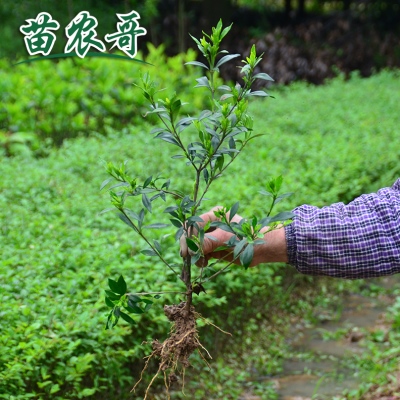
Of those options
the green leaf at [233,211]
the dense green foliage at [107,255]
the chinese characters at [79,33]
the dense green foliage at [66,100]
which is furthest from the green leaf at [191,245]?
the dense green foliage at [66,100]

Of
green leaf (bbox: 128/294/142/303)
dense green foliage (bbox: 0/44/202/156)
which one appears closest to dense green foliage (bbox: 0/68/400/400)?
green leaf (bbox: 128/294/142/303)

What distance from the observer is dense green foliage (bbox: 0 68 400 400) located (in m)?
2.46

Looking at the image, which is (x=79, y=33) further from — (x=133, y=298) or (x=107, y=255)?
(x=133, y=298)

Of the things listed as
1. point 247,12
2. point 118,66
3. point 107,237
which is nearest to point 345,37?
point 247,12

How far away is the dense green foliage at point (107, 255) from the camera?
246 cm

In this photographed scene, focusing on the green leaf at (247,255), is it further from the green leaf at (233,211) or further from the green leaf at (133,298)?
the green leaf at (133,298)

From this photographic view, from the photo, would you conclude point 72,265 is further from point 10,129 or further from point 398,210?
point 10,129

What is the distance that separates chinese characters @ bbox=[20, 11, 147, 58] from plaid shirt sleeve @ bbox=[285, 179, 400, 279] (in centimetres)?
315

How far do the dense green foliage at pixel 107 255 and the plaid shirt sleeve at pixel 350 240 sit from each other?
0.68 m

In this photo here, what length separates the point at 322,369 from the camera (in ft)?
12.5

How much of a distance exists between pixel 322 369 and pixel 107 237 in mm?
1363

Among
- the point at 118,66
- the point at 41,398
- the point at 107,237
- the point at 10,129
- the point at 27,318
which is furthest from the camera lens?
the point at 118,66

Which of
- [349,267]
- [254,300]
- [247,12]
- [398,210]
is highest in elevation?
[247,12]

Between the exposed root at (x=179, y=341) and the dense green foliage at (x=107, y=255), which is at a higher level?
the exposed root at (x=179, y=341)
